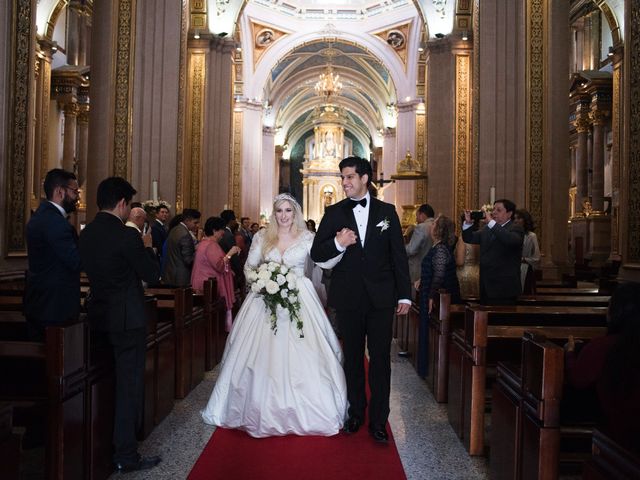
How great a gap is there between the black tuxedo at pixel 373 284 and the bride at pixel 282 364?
159mm

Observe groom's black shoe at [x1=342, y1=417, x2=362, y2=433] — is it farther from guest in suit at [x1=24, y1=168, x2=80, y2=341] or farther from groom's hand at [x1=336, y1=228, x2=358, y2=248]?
guest in suit at [x1=24, y1=168, x2=80, y2=341]

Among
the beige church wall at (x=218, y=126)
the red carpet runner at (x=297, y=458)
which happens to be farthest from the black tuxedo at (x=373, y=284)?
the beige church wall at (x=218, y=126)

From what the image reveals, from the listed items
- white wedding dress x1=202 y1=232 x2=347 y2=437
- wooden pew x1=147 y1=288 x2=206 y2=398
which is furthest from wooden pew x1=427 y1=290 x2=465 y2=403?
wooden pew x1=147 y1=288 x2=206 y2=398

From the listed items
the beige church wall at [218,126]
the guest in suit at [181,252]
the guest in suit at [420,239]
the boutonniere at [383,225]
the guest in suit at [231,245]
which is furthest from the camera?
the beige church wall at [218,126]

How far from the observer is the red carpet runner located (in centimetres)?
Answer: 380

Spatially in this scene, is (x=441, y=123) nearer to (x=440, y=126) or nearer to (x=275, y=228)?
(x=440, y=126)

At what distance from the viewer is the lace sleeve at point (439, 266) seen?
5980 mm

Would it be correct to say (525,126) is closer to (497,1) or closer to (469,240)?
(497,1)

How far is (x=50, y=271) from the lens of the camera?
3648 mm

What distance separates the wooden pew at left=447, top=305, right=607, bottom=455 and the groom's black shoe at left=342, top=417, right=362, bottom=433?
73 centimetres

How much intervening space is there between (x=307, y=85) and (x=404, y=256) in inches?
1419

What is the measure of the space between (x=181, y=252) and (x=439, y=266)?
2.98 m

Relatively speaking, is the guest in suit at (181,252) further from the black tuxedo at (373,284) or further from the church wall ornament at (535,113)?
the church wall ornament at (535,113)

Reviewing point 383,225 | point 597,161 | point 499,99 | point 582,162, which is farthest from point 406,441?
point 582,162
